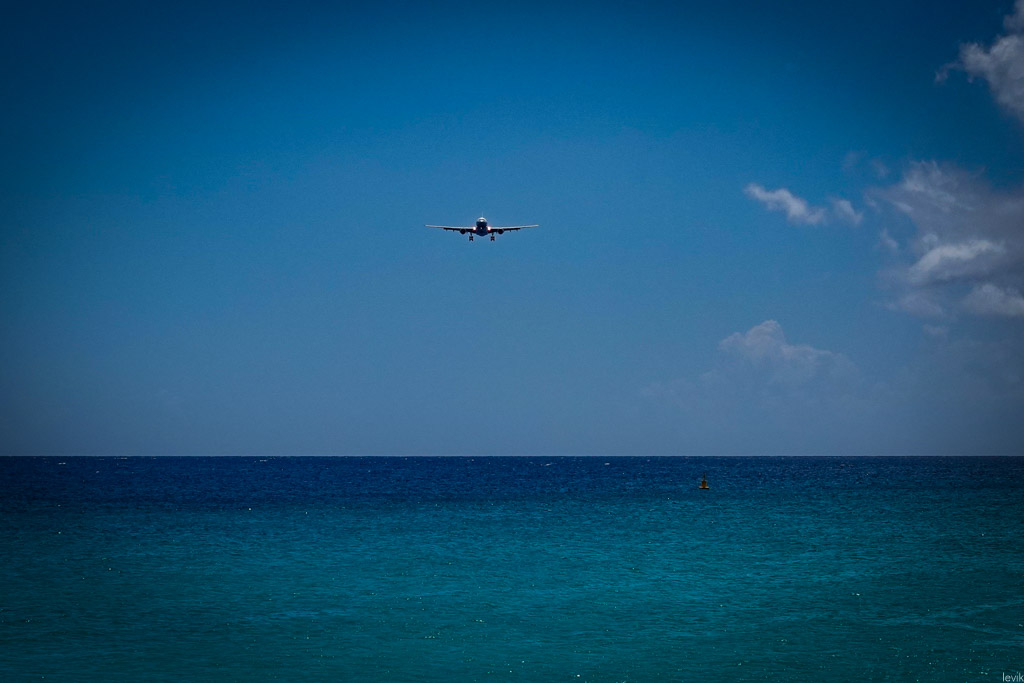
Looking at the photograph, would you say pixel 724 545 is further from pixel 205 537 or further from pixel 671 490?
pixel 671 490

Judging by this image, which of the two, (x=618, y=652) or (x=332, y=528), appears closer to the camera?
(x=618, y=652)

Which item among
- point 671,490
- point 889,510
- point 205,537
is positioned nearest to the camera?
point 205,537

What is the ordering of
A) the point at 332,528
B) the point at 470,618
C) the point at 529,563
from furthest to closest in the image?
the point at 332,528, the point at 529,563, the point at 470,618

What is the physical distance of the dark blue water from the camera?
23875 mm

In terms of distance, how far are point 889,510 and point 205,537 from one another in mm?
54582

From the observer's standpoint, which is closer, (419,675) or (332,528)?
(419,675)

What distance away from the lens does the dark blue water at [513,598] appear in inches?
940

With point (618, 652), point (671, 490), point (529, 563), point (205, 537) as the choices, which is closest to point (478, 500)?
point (671, 490)

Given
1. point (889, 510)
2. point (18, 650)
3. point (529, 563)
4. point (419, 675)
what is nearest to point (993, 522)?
point (889, 510)

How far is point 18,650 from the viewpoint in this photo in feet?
81.6

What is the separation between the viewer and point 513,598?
32344 mm

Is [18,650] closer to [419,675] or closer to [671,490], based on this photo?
[419,675]

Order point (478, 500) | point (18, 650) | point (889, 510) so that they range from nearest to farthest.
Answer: point (18, 650), point (889, 510), point (478, 500)

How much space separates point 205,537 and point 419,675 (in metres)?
32.2
